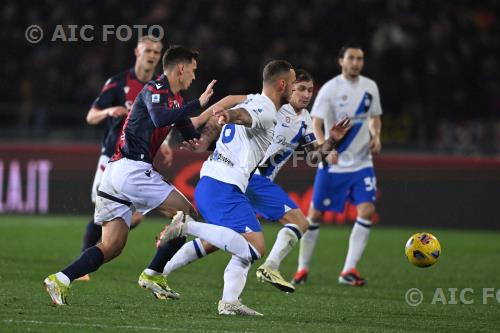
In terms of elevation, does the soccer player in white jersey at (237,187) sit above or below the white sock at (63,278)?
above

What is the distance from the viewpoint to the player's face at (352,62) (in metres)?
11.4

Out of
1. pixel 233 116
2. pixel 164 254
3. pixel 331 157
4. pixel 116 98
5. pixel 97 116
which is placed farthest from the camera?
pixel 116 98

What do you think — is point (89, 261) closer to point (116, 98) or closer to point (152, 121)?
point (152, 121)

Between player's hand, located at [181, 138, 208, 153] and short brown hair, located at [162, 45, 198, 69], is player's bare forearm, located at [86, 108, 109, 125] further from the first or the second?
player's hand, located at [181, 138, 208, 153]

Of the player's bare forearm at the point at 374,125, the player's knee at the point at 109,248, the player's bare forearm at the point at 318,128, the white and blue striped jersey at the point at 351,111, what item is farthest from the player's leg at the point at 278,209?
the player's bare forearm at the point at 374,125

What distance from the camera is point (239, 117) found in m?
7.50

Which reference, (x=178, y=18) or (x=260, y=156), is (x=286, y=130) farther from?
(x=178, y=18)

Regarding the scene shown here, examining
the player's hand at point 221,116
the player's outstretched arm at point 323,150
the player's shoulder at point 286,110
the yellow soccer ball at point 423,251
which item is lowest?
the yellow soccer ball at point 423,251

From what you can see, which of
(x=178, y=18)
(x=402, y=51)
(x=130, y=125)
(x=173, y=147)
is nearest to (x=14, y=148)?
(x=173, y=147)

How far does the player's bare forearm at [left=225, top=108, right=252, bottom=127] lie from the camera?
738 centimetres

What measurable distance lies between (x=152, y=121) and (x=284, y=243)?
2031mm

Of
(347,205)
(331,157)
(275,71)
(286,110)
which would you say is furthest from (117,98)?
(347,205)

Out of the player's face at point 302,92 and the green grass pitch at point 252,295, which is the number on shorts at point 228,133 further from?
the player's face at point 302,92

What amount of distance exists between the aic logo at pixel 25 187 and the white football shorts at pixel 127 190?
9.58 meters
